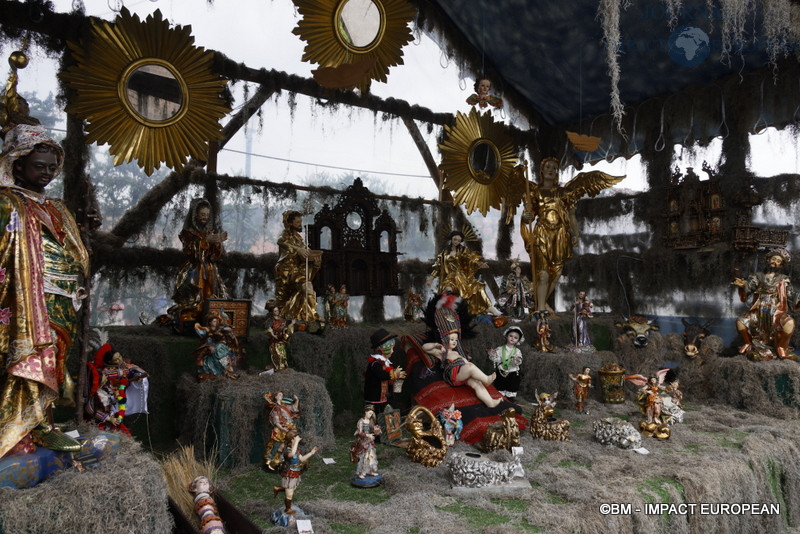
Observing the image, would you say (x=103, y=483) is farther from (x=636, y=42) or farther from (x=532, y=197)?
(x=636, y=42)

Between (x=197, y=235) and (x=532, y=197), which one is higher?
(x=532, y=197)

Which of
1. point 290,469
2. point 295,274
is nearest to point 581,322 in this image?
point 295,274

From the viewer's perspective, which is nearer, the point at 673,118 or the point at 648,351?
the point at 648,351

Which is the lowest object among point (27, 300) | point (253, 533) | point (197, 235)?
point (253, 533)

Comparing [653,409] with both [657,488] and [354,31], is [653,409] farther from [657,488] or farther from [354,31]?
[354,31]

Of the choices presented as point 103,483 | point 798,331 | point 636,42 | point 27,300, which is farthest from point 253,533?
point 636,42

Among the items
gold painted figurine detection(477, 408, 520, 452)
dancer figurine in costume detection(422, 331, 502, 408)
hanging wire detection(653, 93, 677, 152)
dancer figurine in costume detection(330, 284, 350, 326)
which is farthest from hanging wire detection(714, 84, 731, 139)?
gold painted figurine detection(477, 408, 520, 452)

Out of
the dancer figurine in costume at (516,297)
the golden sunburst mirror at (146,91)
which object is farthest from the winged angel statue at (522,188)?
the golden sunburst mirror at (146,91)

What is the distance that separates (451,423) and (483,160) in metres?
4.71

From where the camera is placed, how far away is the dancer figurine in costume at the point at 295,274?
213 inches

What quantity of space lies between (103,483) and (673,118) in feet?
28.5

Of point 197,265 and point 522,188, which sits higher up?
point 522,188

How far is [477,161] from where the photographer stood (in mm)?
8172

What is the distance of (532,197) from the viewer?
23.9 feet
